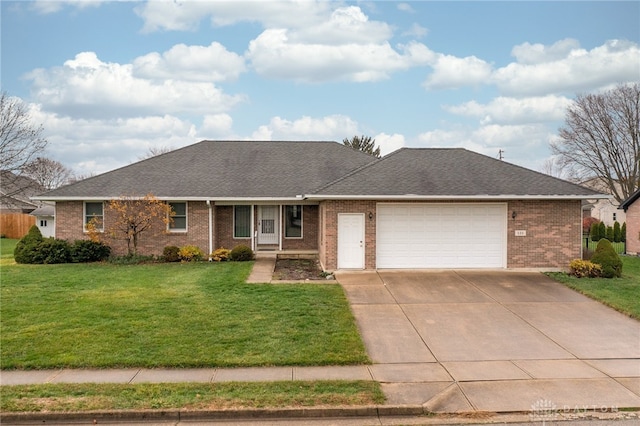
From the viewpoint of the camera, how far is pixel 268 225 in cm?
2106

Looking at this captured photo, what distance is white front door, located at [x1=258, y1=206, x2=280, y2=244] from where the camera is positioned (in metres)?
21.0

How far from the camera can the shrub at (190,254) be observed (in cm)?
1873

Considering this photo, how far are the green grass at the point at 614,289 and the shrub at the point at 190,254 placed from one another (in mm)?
12931

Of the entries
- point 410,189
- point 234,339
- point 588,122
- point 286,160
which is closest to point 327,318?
point 234,339

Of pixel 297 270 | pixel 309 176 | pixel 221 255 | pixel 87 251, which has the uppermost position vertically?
pixel 309 176

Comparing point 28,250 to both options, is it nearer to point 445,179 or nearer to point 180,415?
point 180,415

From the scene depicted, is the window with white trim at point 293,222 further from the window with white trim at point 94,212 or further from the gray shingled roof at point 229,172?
the window with white trim at point 94,212

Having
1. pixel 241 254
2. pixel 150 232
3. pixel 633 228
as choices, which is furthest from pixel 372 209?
pixel 633 228

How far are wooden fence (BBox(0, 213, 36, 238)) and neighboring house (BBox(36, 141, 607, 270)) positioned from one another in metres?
21.9

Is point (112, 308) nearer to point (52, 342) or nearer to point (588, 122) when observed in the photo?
point (52, 342)

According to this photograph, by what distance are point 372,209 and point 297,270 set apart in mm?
3408

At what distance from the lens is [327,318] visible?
10.1m

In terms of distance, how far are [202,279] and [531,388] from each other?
1015 cm

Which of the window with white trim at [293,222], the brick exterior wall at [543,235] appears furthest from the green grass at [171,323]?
Answer: the brick exterior wall at [543,235]
